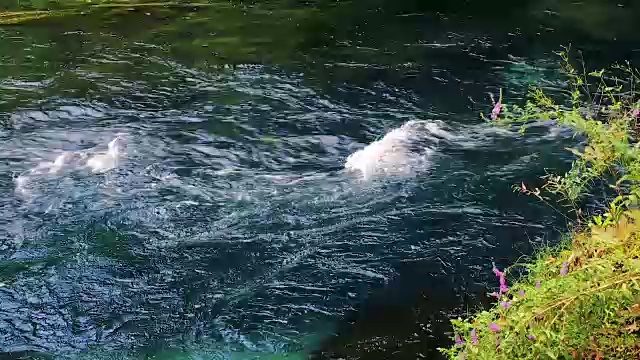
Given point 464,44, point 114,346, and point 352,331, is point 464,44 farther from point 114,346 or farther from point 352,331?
point 114,346

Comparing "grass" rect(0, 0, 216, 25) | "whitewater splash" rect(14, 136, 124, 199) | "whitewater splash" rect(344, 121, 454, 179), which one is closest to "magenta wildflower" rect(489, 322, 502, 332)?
"whitewater splash" rect(344, 121, 454, 179)

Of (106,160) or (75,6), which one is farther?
(75,6)

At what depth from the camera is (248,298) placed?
423cm

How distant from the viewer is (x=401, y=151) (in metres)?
5.84

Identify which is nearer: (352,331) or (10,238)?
(352,331)

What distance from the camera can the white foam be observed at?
220 inches

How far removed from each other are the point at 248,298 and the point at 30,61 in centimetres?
555

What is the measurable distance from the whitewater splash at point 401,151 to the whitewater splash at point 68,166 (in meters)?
2.11

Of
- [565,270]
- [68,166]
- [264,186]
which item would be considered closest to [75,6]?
[68,166]

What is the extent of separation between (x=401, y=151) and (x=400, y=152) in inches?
0.8

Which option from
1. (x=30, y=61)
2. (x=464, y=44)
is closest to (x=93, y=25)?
(x=30, y=61)

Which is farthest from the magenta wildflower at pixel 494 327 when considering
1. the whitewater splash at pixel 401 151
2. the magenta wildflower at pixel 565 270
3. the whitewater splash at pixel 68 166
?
the whitewater splash at pixel 68 166

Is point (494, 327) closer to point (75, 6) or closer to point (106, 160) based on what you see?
point (106, 160)

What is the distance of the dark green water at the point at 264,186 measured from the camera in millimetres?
4055
